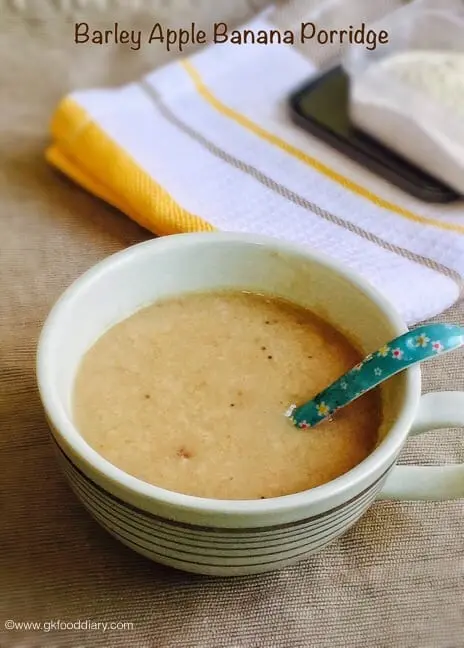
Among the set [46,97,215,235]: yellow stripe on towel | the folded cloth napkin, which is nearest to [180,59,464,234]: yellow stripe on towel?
the folded cloth napkin

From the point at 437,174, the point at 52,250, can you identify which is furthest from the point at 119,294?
the point at 437,174

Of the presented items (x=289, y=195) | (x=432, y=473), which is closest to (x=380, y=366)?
(x=432, y=473)

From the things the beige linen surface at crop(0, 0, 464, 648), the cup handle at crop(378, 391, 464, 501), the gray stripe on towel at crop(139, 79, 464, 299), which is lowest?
the beige linen surface at crop(0, 0, 464, 648)

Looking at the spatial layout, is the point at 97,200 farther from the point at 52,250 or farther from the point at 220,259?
the point at 220,259

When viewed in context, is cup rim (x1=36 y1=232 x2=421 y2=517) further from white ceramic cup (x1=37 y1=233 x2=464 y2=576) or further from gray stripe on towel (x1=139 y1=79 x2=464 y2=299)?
gray stripe on towel (x1=139 y1=79 x2=464 y2=299)

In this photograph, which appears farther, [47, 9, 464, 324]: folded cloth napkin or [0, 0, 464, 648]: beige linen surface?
[47, 9, 464, 324]: folded cloth napkin

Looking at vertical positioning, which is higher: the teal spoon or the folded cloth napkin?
the teal spoon
